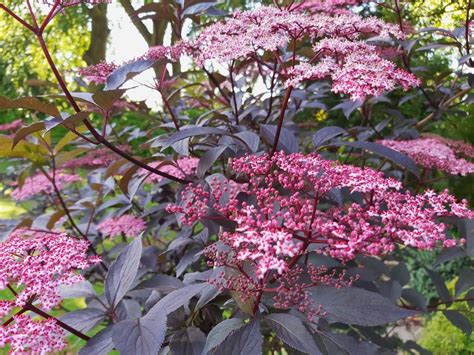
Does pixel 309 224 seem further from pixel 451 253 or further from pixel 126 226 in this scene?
pixel 126 226

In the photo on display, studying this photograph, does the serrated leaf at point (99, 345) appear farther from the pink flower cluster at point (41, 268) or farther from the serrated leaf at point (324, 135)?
the serrated leaf at point (324, 135)

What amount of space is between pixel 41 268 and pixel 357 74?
33.0 inches

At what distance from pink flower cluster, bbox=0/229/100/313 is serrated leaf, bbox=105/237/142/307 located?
0.12m

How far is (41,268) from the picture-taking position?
100cm

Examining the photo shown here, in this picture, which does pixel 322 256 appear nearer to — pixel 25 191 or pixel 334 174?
pixel 334 174

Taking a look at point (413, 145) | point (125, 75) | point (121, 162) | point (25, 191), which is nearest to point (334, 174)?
point (125, 75)

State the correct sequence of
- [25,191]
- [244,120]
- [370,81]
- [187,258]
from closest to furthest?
1. [370,81]
2. [187,258]
3. [244,120]
4. [25,191]

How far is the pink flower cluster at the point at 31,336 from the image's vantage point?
89 cm

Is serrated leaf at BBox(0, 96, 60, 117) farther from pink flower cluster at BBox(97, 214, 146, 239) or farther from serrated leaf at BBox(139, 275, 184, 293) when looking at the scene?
pink flower cluster at BBox(97, 214, 146, 239)

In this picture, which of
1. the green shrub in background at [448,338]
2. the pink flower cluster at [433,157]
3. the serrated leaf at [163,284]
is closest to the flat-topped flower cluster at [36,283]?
the serrated leaf at [163,284]

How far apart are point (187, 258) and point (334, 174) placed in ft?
2.49

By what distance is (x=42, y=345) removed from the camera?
932 millimetres

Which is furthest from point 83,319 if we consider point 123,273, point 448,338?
point 448,338

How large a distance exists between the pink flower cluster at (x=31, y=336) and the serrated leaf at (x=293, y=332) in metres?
0.42
